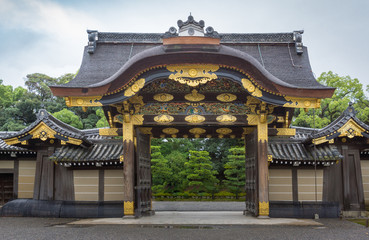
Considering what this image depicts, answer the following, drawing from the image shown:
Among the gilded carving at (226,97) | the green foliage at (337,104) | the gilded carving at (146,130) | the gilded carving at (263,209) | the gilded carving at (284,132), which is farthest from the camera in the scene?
the green foliage at (337,104)

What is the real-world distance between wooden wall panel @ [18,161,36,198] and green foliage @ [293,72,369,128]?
20.6 m

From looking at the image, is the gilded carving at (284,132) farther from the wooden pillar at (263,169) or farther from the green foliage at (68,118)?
the green foliage at (68,118)

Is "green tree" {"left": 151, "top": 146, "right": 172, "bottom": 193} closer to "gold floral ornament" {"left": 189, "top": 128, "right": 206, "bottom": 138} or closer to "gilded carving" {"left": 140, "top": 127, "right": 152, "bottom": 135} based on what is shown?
"gold floral ornament" {"left": 189, "top": 128, "right": 206, "bottom": 138}

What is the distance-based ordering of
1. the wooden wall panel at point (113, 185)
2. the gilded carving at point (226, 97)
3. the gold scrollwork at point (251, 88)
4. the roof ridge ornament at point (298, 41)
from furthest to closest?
the roof ridge ornament at point (298, 41) < the wooden wall panel at point (113, 185) < the gilded carving at point (226, 97) < the gold scrollwork at point (251, 88)

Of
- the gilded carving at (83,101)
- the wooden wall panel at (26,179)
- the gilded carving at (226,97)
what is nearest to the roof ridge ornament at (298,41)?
the gilded carving at (226,97)

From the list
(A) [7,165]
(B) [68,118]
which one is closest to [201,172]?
(A) [7,165]

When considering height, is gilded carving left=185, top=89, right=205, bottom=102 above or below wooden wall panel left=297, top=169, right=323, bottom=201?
above

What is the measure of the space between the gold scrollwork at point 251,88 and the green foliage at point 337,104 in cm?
1791

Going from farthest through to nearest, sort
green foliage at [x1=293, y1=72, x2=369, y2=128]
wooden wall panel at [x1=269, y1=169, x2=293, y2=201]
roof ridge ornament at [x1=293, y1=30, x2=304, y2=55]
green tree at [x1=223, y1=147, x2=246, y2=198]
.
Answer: green foliage at [x1=293, y1=72, x2=369, y2=128], green tree at [x1=223, y1=147, x2=246, y2=198], roof ridge ornament at [x1=293, y1=30, x2=304, y2=55], wooden wall panel at [x1=269, y1=169, x2=293, y2=201]

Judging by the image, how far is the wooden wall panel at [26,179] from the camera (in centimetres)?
1267

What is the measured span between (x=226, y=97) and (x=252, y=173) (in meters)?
2.59

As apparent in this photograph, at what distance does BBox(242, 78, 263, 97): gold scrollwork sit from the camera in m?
9.07

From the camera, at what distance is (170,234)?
7148mm

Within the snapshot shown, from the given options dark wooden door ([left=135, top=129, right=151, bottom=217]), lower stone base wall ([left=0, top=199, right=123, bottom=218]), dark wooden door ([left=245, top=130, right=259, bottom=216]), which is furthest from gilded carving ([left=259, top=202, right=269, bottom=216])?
lower stone base wall ([left=0, top=199, right=123, bottom=218])
